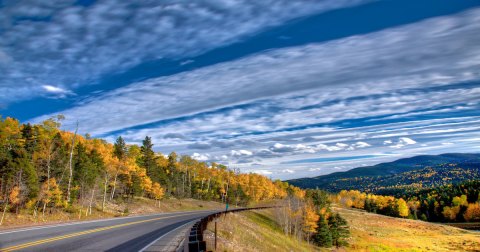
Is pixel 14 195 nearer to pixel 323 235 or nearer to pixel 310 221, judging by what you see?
pixel 310 221

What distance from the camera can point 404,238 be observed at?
2793 inches

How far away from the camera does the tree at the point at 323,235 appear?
6169cm

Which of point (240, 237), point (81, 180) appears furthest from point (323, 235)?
point (81, 180)

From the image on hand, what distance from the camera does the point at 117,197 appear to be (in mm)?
64875

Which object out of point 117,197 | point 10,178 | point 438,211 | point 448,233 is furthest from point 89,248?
point 438,211

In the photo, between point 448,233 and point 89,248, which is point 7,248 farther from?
point 448,233

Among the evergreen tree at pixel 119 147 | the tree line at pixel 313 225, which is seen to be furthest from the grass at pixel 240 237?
the evergreen tree at pixel 119 147

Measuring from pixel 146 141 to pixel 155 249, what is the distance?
68246 millimetres

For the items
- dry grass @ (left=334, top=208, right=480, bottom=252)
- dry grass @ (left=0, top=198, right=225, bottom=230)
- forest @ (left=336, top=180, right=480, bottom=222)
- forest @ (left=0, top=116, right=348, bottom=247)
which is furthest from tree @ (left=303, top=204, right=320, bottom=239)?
forest @ (left=336, top=180, right=480, bottom=222)

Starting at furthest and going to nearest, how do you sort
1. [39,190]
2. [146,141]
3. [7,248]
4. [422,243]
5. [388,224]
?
[388,224] < [146,141] < [422,243] < [39,190] < [7,248]

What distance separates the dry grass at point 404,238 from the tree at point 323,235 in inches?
169

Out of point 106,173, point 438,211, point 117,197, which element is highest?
point 106,173

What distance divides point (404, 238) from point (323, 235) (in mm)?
22848

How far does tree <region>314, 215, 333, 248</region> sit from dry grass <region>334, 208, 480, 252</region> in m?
4.30
